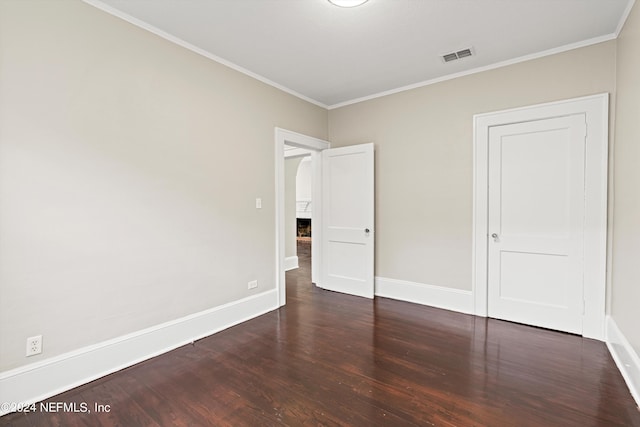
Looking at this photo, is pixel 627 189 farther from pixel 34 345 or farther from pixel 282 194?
→ pixel 34 345

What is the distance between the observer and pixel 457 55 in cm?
307

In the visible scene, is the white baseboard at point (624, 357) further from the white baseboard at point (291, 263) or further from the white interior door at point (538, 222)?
the white baseboard at point (291, 263)

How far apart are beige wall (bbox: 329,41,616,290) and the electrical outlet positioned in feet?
11.3

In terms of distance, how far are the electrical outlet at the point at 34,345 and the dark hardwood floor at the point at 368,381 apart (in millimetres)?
342

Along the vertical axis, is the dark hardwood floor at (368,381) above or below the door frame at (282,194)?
below

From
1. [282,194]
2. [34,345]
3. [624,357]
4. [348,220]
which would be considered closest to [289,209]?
[348,220]

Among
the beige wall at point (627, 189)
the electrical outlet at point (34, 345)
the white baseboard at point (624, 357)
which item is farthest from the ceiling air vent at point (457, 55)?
the electrical outlet at point (34, 345)

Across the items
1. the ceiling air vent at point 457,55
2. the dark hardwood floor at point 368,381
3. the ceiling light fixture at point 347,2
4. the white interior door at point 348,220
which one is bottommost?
the dark hardwood floor at point 368,381

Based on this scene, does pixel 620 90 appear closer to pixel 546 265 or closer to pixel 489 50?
pixel 489 50

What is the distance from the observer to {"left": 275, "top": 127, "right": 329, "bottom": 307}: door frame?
375 centimetres

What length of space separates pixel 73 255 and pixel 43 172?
1.94ft

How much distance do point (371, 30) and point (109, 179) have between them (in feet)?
8.00

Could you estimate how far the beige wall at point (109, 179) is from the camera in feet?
6.39

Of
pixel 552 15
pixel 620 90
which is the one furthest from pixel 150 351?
pixel 620 90
